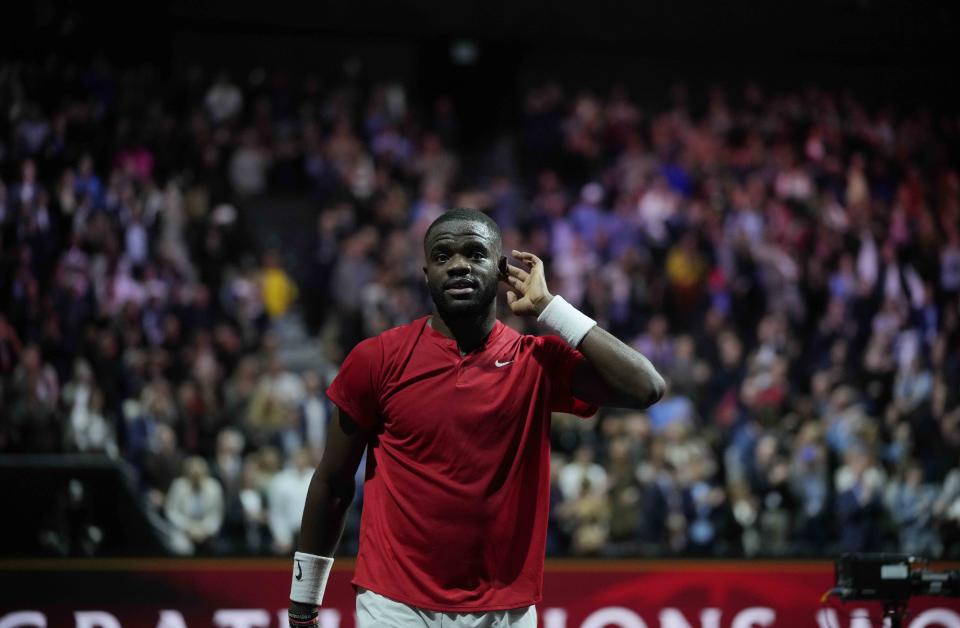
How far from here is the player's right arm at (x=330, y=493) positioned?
3732 millimetres

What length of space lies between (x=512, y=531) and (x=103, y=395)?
827cm

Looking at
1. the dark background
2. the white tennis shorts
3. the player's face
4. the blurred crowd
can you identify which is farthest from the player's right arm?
the dark background

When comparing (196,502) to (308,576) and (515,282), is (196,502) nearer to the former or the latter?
(308,576)

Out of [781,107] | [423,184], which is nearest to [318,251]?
[423,184]

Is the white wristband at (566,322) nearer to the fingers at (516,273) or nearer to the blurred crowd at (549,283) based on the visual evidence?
the fingers at (516,273)

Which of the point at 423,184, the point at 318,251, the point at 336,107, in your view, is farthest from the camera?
the point at 336,107

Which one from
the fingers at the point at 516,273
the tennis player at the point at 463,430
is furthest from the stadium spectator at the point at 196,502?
the fingers at the point at 516,273

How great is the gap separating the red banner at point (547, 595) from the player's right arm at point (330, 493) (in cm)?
239

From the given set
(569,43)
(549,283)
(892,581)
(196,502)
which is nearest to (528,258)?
(892,581)

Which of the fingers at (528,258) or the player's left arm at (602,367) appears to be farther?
the fingers at (528,258)

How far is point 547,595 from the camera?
6254 millimetres

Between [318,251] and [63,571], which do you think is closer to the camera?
[63,571]

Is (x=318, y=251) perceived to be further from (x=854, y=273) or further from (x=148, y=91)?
(x=854, y=273)

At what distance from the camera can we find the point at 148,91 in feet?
51.7
